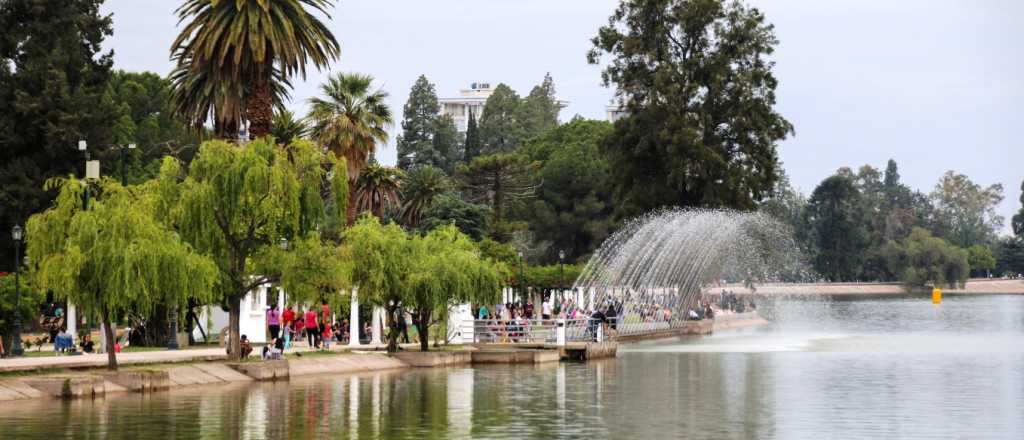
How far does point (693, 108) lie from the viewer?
86.6 meters

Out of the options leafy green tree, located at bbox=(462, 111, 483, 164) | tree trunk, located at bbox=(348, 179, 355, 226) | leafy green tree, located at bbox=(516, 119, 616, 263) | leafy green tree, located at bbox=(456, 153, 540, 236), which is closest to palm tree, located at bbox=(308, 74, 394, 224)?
tree trunk, located at bbox=(348, 179, 355, 226)

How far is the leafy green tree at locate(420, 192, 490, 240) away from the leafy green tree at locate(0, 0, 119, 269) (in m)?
39.6

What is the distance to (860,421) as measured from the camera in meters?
31.3

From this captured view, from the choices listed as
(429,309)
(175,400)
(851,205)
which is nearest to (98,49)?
(429,309)

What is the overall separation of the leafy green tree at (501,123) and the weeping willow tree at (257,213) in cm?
14243

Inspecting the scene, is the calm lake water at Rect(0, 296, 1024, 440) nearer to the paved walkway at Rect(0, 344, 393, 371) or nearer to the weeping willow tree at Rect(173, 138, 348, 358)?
the weeping willow tree at Rect(173, 138, 348, 358)

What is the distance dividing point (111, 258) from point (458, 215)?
75736 millimetres

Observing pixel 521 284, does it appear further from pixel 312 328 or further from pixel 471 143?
pixel 471 143

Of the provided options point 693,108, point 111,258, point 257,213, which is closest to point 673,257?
point 693,108

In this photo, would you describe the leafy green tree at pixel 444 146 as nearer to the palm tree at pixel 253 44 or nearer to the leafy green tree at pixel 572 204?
the leafy green tree at pixel 572 204

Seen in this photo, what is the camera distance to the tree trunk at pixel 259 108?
54.2 metres

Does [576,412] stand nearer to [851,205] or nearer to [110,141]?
[110,141]

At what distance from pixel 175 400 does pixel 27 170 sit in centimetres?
4041

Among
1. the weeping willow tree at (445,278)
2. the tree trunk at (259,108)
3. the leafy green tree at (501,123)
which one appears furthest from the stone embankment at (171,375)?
the leafy green tree at (501,123)
